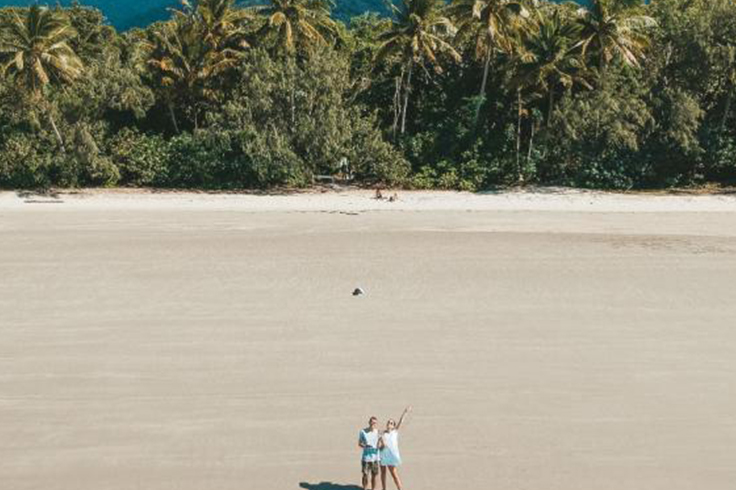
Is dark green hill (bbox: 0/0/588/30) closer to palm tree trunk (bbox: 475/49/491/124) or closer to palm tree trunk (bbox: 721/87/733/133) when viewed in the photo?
palm tree trunk (bbox: 475/49/491/124)

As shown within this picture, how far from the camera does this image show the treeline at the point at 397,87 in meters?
36.3

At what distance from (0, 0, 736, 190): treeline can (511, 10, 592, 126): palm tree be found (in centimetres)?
8

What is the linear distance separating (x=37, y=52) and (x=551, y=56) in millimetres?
19862

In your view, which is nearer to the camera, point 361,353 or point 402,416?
point 402,416

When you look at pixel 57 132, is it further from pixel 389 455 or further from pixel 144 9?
pixel 144 9

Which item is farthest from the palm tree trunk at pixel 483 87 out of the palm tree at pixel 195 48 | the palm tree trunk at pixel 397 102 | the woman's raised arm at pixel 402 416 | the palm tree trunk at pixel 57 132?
the woman's raised arm at pixel 402 416

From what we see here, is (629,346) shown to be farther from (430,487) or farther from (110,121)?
(110,121)

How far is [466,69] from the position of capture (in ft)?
133

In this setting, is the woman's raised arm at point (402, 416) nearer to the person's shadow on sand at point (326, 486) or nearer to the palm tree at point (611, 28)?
the person's shadow on sand at point (326, 486)

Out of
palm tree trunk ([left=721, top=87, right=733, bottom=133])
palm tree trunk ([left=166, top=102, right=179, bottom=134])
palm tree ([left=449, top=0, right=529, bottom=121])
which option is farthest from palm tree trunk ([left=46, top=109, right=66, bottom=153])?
palm tree trunk ([left=721, top=87, right=733, bottom=133])

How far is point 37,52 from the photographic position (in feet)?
116

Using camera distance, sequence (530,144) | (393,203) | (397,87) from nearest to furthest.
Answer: (393,203), (530,144), (397,87)

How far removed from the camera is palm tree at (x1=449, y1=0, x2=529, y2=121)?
3616 centimetres

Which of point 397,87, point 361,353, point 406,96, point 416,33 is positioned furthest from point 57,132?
point 361,353
